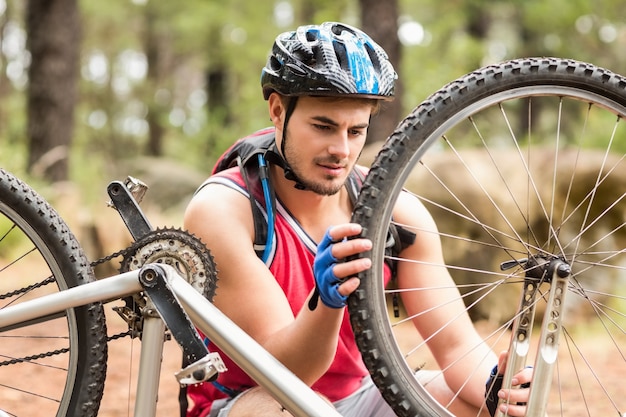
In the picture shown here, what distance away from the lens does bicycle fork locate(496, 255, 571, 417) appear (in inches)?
63.4

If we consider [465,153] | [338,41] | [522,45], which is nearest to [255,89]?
[522,45]

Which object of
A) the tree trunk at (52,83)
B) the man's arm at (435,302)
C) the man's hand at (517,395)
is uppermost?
the tree trunk at (52,83)

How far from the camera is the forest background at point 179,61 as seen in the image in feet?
25.8

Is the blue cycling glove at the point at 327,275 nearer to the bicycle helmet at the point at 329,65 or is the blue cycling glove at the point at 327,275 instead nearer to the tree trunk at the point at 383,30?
the bicycle helmet at the point at 329,65

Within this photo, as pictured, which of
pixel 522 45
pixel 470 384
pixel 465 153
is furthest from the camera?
pixel 522 45

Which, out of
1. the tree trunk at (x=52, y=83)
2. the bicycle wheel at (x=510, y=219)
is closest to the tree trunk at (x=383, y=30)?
the bicycle wheel at (x=510, y=219)

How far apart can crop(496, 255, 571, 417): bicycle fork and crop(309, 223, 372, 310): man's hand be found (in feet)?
1.23

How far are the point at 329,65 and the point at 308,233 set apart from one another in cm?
48

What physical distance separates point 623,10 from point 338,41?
367 inches

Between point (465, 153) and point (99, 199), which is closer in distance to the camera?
point (465, 153)

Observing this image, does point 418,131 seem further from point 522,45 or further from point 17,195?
point 522,45

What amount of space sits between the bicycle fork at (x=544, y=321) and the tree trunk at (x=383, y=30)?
523cm

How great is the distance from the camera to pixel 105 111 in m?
17.5

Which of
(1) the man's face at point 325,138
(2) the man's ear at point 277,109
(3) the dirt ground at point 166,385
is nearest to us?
(1) the man's face at point 325,138
